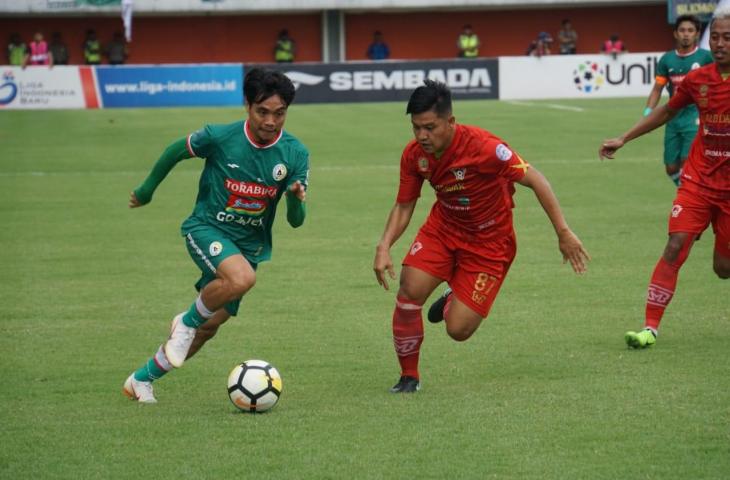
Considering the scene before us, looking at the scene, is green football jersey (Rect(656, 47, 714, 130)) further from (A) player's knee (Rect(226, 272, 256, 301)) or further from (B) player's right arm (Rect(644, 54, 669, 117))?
(A) player's knee (Rect(226, 272, 256, 301))

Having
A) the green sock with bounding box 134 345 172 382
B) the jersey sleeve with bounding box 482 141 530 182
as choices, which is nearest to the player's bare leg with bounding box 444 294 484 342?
the jersey sleeve with bounding box 482 141 530 182

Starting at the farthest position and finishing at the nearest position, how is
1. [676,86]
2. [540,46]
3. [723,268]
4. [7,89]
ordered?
[540,46] → [7,89] → [676,86] → [723,268]

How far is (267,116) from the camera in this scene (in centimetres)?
733

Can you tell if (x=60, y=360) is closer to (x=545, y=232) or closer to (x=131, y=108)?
(x=545, y=232)

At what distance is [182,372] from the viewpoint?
8.30 m

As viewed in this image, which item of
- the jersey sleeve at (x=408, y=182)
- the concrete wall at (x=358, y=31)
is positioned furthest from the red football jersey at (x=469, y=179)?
the concrete wall at (x=358, y=31)

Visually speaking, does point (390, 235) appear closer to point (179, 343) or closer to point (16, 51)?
point (179, 343)

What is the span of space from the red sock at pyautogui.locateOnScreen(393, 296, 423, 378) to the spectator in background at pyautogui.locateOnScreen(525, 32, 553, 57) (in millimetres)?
39469

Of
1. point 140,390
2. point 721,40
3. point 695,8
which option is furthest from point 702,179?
point 695,8

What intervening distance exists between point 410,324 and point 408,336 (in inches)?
3.0

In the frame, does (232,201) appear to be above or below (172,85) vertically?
above

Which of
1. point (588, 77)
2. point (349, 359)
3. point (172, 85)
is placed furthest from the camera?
point (588, 77)

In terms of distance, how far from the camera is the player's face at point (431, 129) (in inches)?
281

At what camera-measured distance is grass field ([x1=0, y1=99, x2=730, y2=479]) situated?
6.08 m
